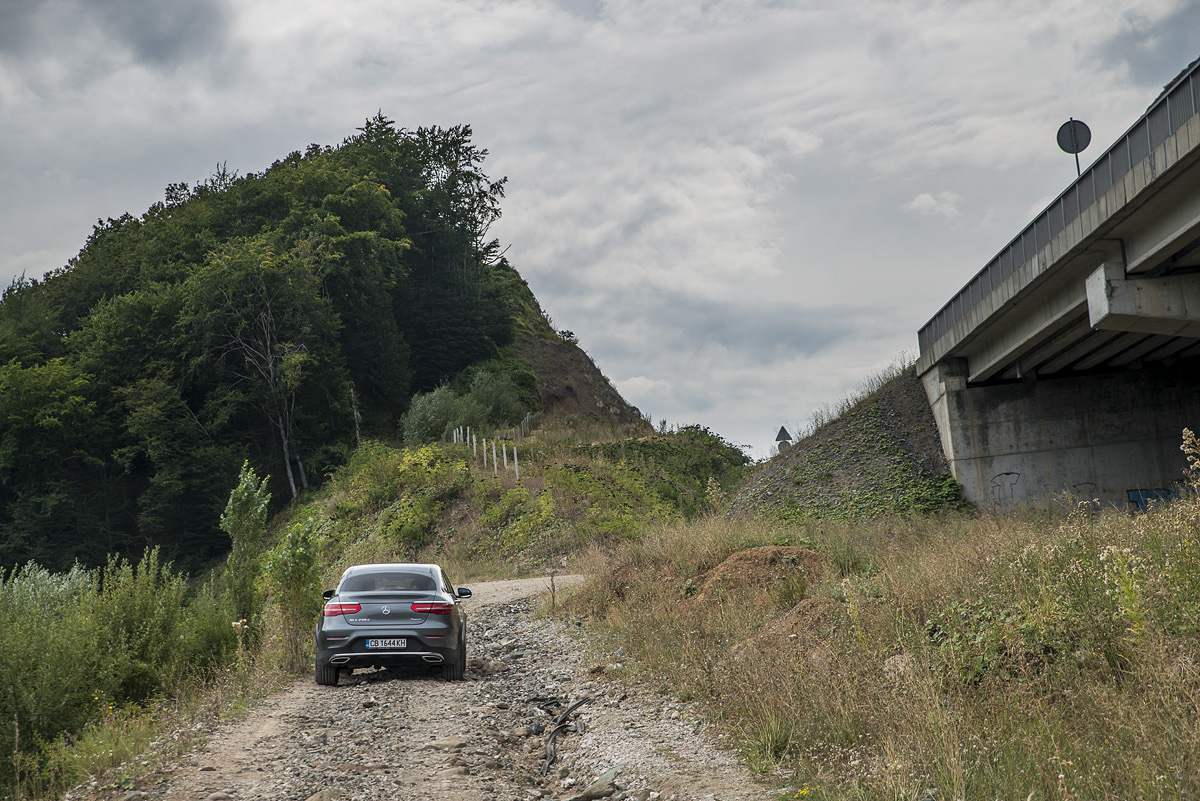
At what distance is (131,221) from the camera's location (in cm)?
6944

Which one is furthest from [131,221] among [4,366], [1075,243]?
[1075,243]

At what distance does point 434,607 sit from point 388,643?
0.73 metres

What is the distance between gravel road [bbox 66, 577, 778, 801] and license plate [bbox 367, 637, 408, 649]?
1.64 feet

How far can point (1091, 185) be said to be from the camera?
20938 millimetres

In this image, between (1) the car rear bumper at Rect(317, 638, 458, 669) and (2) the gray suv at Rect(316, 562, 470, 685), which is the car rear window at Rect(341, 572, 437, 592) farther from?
(1) the car rear bumper at Rect(317, 638, 458, 669)

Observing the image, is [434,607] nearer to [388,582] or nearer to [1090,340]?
[388,582]

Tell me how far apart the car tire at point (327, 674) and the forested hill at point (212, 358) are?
130ft

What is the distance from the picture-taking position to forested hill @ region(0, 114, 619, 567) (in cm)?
5122

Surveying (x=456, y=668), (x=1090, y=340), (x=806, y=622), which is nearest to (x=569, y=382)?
(x=1090, y=340)

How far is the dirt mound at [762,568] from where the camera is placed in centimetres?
1297

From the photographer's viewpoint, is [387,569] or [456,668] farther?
[387,569]

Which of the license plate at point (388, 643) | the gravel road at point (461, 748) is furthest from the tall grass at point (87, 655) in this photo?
the license plate at point (388, 643)

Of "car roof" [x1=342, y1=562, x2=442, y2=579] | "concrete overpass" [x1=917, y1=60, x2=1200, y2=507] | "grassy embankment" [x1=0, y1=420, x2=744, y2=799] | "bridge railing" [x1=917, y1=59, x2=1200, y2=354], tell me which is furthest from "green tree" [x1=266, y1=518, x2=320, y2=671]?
"bridge railing" [x1=917, y1=59, x2=1200, y2=354]

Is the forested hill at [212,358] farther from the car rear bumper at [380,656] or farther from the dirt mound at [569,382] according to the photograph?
the car rear bumper at [380,656]
